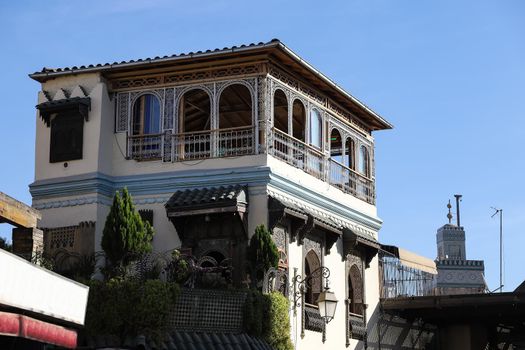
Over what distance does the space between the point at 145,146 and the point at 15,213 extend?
7.74m

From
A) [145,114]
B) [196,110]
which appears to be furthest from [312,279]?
[145,114]

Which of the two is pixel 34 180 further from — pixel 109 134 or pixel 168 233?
pixel 168 233

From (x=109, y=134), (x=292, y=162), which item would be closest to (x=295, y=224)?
(x=292, y=162)

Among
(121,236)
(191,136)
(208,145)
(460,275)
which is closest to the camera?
(121,236)

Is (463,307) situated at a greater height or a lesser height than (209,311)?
greater

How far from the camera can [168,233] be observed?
2152cm

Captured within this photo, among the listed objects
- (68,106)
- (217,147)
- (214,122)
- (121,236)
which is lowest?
(121,236)

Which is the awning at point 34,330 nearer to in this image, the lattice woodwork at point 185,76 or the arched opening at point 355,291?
the lattice woodwork at point 185,76

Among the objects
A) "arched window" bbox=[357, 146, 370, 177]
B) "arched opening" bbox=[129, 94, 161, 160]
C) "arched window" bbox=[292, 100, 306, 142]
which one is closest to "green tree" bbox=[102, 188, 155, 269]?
"arched opening" bbox=[129, 94, 161, 160]

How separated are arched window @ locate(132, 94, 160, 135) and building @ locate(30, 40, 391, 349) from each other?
0.07 ft

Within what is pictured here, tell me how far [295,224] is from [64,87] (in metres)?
5.88

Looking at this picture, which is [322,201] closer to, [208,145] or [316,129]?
[316,129]

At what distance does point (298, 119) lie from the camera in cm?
A: 2575

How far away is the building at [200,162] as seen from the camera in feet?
68.9
